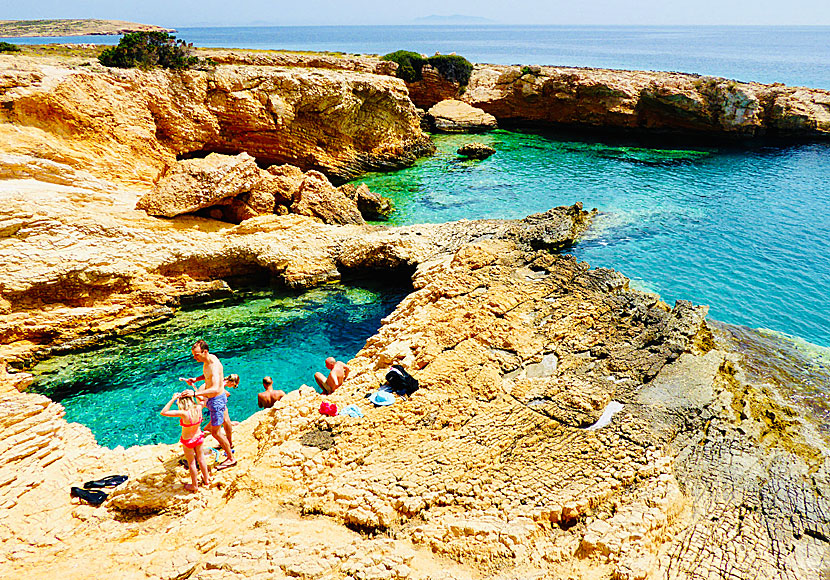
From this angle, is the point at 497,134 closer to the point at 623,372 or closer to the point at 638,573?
the point at 623,372

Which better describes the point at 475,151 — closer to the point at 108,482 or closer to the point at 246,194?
the point at 246,194

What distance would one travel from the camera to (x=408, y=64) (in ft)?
141

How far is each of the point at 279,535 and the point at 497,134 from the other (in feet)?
132

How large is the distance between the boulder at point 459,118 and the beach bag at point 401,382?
3508 centimetres

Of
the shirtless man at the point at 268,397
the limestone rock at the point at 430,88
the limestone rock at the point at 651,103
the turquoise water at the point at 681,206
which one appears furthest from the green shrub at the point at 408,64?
the shirtless man at the point at 268,397

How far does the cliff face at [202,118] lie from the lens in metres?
16.7

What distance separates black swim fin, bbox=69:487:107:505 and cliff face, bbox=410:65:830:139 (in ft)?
139

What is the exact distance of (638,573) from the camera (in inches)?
230

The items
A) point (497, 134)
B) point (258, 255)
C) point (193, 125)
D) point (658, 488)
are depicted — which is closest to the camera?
point (658, 488)

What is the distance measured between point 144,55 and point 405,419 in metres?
24.8

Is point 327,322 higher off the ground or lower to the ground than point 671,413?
lower

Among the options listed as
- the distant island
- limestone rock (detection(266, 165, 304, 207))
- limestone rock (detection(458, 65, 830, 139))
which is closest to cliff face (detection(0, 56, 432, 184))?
limestone rock (detection(266, 165, 304, 207))

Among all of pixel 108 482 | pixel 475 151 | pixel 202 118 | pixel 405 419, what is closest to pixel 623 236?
pixel 475 151

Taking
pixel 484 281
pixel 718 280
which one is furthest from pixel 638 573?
pixel 718 280
